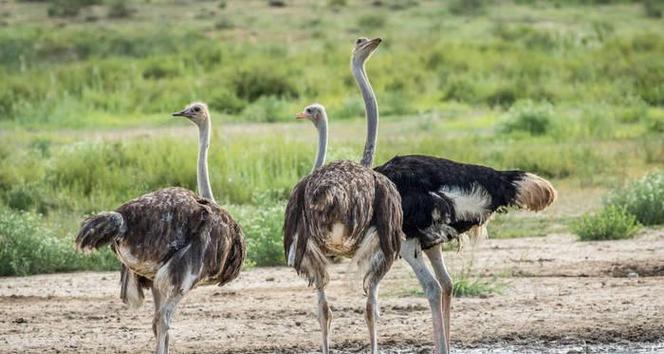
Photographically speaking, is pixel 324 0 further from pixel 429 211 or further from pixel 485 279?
pixel 429 211

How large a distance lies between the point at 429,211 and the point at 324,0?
2755 cm

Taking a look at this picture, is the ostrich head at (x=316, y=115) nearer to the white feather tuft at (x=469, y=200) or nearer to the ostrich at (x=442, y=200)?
the ostrich at (x=442, y=200)

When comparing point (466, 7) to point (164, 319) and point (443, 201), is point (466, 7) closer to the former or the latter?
point (443, 201)

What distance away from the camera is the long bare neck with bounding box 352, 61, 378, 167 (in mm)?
8352

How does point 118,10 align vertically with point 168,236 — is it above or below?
below

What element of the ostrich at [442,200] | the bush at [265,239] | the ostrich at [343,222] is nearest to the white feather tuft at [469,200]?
the ostrich at [442,200]

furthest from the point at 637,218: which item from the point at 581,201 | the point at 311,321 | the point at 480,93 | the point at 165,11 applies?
the point at 165,11

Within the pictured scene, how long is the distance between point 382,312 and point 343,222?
2157 mm

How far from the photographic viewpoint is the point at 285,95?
21406 mm

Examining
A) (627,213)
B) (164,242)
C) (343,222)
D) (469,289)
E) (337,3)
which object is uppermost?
(343,222)

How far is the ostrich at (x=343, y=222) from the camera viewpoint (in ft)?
24.4

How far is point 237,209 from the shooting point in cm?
1186

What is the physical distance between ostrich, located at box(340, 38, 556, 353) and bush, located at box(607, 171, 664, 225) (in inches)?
155

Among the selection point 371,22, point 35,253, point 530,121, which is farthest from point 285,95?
point 35,253
